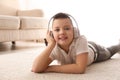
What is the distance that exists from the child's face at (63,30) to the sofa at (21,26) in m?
1.19

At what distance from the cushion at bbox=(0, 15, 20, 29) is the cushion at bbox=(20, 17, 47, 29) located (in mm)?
84

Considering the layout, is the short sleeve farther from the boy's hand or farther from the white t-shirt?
the boy's hand

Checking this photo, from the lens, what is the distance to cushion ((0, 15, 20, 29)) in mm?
2162

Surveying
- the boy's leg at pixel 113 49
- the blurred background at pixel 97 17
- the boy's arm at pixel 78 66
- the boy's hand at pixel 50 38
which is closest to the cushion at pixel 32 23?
the blurred background at pixel 97 17

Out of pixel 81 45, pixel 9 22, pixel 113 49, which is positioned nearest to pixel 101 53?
pixel 113 49

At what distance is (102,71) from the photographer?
45.5 inches

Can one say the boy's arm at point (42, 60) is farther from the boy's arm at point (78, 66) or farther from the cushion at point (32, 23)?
the cushion at point (32, 23)

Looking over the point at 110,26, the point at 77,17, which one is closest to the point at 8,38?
the point at 77,17

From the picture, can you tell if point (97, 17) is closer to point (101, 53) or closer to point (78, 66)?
point (101, 53)

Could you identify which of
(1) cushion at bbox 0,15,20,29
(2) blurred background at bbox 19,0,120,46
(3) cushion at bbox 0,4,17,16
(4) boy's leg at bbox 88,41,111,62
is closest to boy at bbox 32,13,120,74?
(4) boy's leg at bbox 88,41,111,62

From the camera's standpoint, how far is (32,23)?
98.0 inches

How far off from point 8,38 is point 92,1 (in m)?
1.27

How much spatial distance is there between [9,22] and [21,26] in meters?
0.21

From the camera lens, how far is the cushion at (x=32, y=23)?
2.41 m
